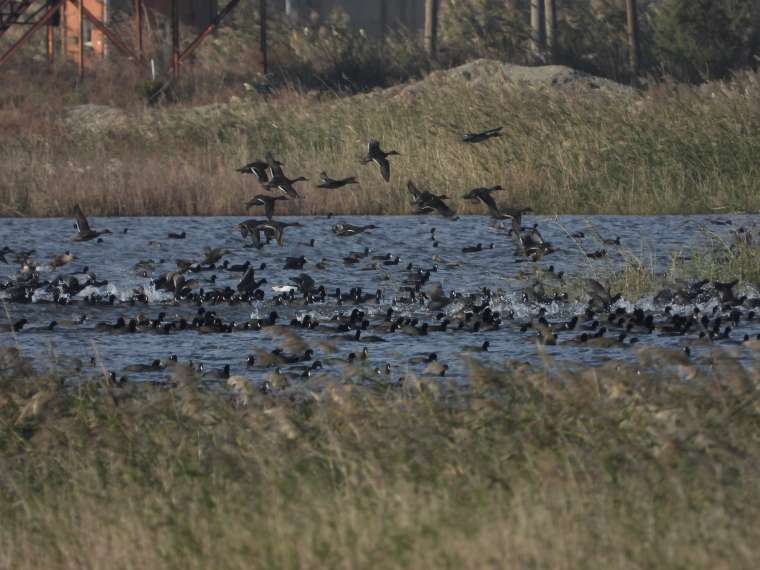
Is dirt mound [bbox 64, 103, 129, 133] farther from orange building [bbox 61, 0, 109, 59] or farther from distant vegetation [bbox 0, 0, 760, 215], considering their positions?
orange building [bbox 61, 0, 109, 59]

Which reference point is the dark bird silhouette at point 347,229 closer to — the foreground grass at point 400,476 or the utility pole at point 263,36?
the foreground grass at point 400,476

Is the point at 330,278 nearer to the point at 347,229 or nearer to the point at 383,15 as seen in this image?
the point at 347,229

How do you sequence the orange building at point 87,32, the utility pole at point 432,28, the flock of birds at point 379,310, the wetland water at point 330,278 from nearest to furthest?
1. the flock of birds at point 379,310
2. the wetland water at point 330,278
3. the utility pole at point 432,28
4. the orange building at point 87,32

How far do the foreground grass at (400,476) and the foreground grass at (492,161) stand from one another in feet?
37.7

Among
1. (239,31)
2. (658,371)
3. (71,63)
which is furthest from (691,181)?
(239,31)

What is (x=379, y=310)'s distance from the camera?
13234 millimetres

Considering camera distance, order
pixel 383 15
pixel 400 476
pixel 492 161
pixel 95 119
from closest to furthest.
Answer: pixel 400 476 → pixel 492 161 → pixel 95 119 → pixel 383 15

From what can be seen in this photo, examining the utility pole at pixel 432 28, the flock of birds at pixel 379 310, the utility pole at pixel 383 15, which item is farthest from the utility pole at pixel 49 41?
the flock of birds at pixel 379 310

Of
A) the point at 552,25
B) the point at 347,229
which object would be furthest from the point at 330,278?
the point at 552,25

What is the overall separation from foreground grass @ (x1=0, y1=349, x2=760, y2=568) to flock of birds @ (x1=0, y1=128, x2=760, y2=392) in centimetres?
152

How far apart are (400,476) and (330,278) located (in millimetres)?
9765

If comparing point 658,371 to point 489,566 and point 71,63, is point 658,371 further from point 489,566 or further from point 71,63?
point 71,63

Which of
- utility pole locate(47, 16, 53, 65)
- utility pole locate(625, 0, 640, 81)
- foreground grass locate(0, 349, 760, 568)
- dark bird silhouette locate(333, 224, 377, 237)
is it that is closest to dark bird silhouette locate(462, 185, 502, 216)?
dark bird silhouette locate(333, 224, 377, 237)

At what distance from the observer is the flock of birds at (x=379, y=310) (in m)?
10.6
